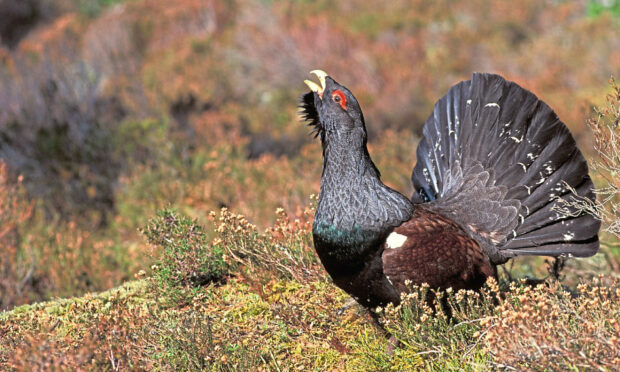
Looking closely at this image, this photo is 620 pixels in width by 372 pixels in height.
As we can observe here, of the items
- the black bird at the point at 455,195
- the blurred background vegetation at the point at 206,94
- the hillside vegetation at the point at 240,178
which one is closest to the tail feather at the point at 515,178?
the black bird at the point at 455,195

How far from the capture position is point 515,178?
4.14m

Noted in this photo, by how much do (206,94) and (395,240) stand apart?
9.91 metres

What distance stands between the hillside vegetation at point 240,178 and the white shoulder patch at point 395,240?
0.31m

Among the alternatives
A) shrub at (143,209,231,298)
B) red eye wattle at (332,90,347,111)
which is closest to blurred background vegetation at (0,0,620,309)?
shrub at (143,209,231,298)

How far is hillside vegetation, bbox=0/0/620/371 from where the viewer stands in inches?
132

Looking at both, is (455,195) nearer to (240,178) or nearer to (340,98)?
(340,98)

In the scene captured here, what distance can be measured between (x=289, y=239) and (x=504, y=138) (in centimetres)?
162

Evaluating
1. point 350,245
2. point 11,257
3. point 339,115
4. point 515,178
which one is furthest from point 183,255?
point 11,257

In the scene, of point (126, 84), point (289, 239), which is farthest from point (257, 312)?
point (126, 84)

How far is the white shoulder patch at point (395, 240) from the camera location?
137 inches

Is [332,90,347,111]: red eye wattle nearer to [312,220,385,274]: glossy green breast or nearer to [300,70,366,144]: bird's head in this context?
[300,70,366,144]: bird's head

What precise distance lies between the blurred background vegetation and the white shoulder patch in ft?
8.23

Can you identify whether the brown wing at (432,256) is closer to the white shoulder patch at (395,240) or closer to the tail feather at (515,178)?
the white shoulder patch at (395,240)

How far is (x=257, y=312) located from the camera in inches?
161
